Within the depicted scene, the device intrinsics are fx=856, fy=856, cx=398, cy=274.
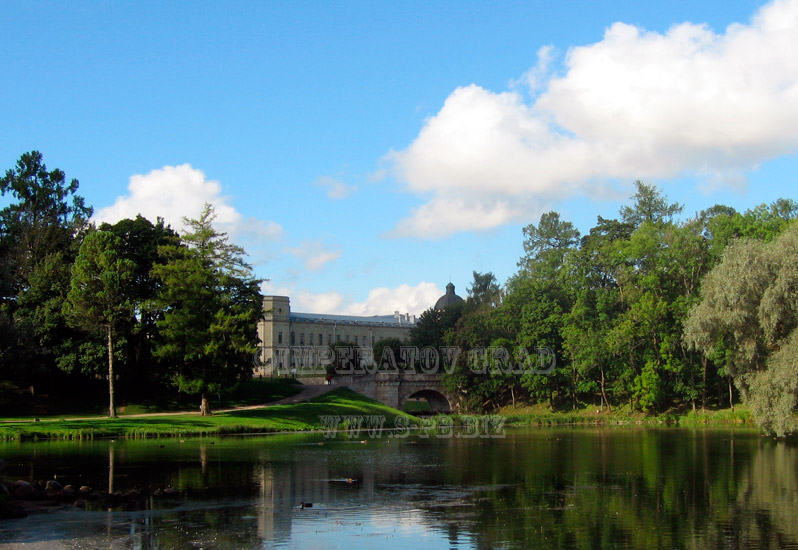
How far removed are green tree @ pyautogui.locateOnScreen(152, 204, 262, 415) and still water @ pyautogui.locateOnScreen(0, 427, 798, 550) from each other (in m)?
12.9

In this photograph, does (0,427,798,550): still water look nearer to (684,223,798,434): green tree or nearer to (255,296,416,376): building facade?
(684,223,798,434): green tree

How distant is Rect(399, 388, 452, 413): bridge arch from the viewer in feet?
262

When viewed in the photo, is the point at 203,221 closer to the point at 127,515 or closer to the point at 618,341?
the point at 618,341

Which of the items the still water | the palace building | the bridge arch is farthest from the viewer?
the palace building

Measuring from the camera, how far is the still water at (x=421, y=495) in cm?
1828

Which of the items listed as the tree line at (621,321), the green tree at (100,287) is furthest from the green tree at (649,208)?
the green tree at (100,287)

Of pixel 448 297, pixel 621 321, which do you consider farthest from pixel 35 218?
pixel 448 297

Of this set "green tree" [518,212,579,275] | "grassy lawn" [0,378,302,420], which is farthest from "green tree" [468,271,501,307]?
"grassy lawn" [0,378,302,420]

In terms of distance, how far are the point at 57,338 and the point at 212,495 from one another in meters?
38.2

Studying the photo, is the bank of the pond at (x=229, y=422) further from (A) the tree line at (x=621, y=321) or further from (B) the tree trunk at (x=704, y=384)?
(B) the tree trunk at (x=704, y=384)

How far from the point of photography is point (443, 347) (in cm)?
8000

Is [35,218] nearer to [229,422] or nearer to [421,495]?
[229,422]

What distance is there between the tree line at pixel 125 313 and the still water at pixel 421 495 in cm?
1273

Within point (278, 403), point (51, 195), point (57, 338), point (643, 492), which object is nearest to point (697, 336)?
point (643, 492)
